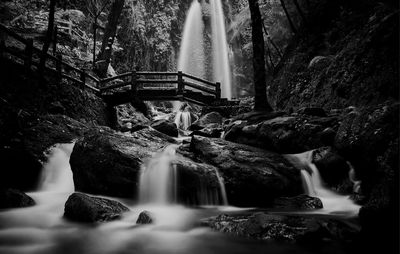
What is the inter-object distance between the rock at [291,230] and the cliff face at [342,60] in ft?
14.7

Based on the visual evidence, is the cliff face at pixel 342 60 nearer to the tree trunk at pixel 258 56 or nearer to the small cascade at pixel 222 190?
the tree trunk at pixel 258 56

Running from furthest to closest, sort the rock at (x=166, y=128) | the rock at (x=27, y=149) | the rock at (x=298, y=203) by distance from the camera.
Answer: the rock at (x=166, y=128)
the rock at (x=27, y=149)
the rock at (x=298, y=203)

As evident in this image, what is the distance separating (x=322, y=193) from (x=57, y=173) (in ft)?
20.9

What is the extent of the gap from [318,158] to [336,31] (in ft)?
27.7

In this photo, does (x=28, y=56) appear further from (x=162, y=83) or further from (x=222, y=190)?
(x=222, y=190)

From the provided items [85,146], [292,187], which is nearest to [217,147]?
[292,187]

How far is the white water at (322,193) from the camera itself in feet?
18.5

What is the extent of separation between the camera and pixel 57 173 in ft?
26.2

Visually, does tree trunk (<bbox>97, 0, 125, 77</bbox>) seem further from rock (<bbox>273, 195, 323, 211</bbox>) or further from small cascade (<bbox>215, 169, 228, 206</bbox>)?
rock (<bbox>273, 195, 323, 211</bbox>)

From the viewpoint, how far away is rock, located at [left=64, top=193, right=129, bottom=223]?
4.98 meters

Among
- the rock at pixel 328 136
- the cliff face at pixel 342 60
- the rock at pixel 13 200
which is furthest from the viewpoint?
the cliff face at pixel 342 60

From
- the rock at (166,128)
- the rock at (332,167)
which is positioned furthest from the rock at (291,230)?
the rock at (166,128)

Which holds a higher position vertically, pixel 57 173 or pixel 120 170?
pixel 57 173

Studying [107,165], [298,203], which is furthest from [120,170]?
[298,203]
